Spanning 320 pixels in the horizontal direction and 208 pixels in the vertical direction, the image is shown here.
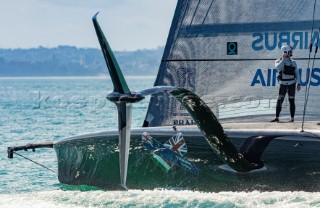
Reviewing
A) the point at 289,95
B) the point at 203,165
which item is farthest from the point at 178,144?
the point at 289,95

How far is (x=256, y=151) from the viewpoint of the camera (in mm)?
8766

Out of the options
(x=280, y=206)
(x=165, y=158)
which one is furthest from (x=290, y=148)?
(x=165, y=158)

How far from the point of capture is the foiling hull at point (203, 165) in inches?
340

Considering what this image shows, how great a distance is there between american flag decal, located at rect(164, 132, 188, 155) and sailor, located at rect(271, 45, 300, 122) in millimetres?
1414

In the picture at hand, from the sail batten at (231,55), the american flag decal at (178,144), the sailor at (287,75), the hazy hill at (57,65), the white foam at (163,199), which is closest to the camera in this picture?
the white foam at (163,199)

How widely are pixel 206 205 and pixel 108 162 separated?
4.88 ft

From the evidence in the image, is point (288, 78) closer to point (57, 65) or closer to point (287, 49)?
point (287, 49)

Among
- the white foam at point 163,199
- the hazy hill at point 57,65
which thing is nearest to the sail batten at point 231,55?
the white foam at point 163,199

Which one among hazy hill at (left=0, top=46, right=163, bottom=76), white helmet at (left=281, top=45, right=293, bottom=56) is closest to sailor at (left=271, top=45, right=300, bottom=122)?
white helmet at (left=281, top=45, right=293, bottom=56)

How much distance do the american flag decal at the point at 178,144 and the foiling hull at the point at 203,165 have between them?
46 mm

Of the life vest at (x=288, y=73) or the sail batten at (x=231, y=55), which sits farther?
the sail batten at (x=231, y=55)

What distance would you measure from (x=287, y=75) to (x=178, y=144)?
1645mm

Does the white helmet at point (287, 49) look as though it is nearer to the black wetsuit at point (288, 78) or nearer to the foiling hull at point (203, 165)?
the black wetsuit at point (288, 78)

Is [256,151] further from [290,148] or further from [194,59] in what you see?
[194,59]
